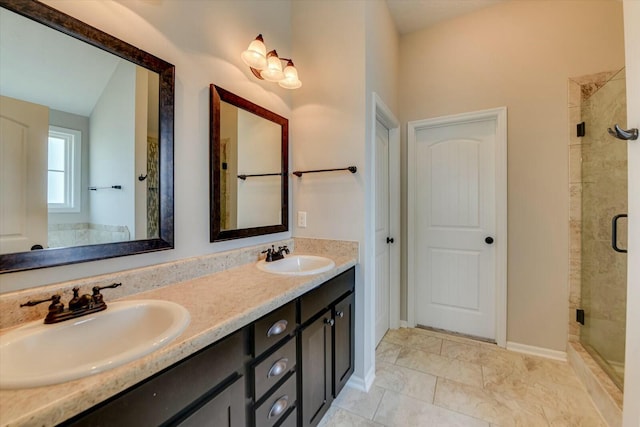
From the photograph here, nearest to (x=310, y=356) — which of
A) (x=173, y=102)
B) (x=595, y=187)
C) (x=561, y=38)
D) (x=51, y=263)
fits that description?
(x=51, y=263)

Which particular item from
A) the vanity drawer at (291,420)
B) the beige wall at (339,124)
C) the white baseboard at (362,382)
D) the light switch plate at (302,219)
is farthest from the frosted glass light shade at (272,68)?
the white baseboard at (362,382)

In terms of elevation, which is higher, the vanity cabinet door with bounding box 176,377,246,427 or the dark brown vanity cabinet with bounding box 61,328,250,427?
the dark brown vanity cabinet with bounding box 61,328,250,427

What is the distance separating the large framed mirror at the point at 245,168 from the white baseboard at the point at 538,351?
225 cm

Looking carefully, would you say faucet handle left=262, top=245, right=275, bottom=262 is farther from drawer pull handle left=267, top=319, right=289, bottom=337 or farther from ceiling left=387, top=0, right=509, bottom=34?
ceiling left=387, top=0, right=509, bottom=34

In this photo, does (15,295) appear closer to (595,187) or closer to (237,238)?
→ (237,238)

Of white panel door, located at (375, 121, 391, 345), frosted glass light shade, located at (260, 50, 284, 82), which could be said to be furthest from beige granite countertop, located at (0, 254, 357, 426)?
frosted glass light shade, located at (260, 50, 284, 82)

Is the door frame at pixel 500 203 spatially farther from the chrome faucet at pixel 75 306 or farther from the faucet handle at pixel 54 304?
the faucet handle at pixel 54 304

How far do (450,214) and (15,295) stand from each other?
285 centimetres

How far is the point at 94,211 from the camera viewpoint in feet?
3.35

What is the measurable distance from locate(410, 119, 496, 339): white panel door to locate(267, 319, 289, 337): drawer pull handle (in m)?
1.94

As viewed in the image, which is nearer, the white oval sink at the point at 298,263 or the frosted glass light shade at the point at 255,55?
the frosted glass light shade at the point at 255,55

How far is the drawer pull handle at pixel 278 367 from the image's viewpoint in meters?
1.07

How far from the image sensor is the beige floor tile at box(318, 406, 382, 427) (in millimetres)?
1510

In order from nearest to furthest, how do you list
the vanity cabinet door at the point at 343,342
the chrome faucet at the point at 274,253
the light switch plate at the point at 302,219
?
the vanity cabinet door at the point at 343,342 < the chrome faucet at the point at 274,253 < the light switch plate at the point at 302,219
